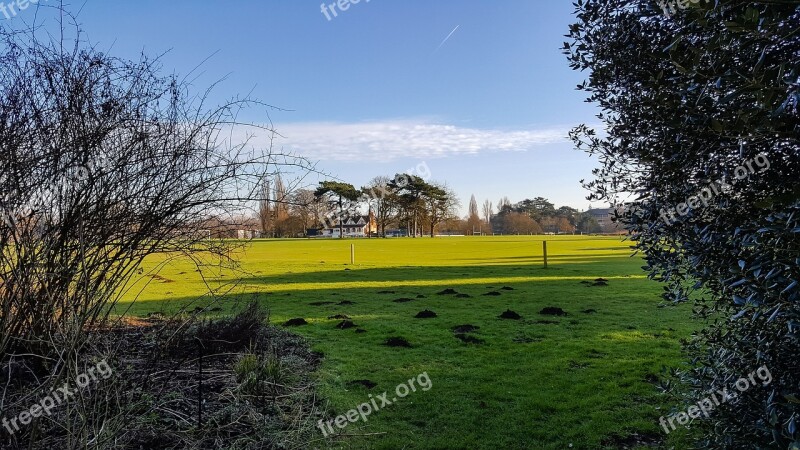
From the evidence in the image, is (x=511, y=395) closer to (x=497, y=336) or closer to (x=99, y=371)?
(x=497, y=336)

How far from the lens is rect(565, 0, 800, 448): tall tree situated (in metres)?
1.92

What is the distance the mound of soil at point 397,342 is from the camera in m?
7.16

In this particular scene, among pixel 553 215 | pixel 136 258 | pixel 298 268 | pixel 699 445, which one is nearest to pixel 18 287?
pixel 136 258

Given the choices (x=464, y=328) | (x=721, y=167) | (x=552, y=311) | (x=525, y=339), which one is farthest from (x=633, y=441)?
(x=552, y=311)

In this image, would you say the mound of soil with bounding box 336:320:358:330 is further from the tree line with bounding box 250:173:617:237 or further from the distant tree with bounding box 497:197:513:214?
the distant tree with bounding box 497:197:513:214

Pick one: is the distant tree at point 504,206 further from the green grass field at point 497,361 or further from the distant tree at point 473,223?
the green grass field at point 497,361

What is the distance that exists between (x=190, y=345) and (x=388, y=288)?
927 centimetres

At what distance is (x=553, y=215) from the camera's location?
358 ft

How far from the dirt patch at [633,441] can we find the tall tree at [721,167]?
2.29 ft

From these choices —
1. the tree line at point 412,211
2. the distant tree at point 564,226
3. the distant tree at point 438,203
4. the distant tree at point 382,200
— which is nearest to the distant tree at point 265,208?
the tree line at point 412,211

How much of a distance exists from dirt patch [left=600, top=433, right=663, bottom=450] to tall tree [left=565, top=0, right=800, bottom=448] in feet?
2.29

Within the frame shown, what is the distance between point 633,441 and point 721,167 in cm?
257

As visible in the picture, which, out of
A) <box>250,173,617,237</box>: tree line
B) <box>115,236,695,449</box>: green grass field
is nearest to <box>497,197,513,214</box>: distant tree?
<box>250,173,617,237</box>: tree line

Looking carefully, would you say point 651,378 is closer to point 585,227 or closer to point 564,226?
point 585,227
